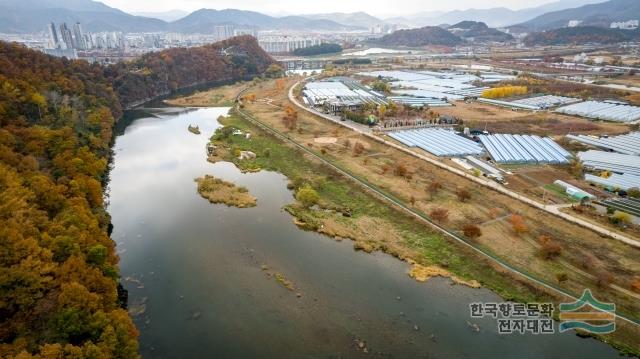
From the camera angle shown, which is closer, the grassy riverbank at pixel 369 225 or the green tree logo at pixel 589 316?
the green tree logo at pixel 589 316

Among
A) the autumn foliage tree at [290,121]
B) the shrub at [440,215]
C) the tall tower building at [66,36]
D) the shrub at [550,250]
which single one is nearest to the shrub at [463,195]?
the shrub at [440,215]

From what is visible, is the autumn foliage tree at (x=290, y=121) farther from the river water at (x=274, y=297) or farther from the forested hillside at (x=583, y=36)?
the forested hillside at (x=583, y=36)

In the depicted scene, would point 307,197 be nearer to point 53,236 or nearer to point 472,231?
point 472,231

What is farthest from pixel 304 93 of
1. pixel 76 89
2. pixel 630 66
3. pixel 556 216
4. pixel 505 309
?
pixel 630 66

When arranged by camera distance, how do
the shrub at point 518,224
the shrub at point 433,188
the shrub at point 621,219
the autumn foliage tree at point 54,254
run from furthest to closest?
the shrub at point 433,188 < the shrub at point 621,219 < the shrub at point 518,224 < the autumn foliage tree at point 54,254

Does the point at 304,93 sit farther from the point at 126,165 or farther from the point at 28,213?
the point at 28,213

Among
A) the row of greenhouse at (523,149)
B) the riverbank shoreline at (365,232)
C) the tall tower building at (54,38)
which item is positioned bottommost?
the riverbank shoreline at (365,232)

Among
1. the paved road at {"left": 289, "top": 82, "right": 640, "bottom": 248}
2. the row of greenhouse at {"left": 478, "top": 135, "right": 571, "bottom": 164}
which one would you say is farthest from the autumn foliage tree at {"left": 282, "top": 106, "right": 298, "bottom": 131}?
the row of greenhouse at {"left": 478, "top": 135, "right": 571, "bottom": 164}
